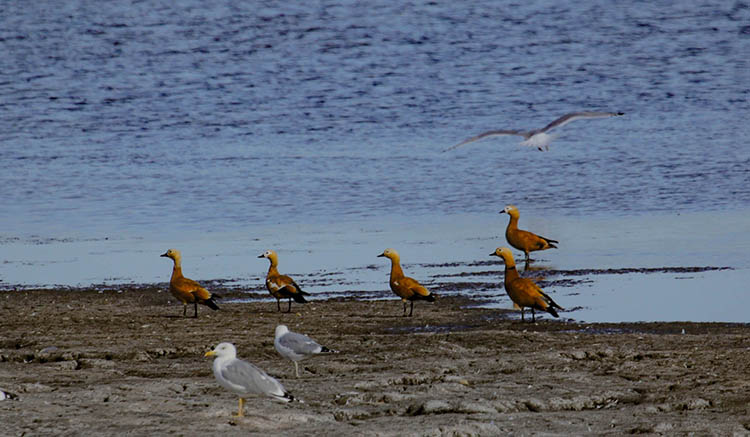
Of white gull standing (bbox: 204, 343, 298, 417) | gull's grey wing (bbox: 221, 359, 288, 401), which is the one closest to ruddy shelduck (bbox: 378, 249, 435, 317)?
white gull standing (bbox: 204, 343, 298, 417)

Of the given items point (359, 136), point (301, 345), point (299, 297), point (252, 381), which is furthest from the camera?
point (359, 136)

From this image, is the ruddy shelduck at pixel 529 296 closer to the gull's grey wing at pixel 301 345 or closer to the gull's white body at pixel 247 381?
the gull's grey wing at pixel 301 345

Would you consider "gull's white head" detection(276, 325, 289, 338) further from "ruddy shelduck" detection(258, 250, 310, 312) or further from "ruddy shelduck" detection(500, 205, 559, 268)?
"ruddy shelduck" detection(500, 205, 559, 268)

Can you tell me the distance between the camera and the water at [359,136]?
1911 centimetres

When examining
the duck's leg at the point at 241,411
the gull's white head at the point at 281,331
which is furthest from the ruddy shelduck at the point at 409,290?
the duck's leg at the point at 241,411

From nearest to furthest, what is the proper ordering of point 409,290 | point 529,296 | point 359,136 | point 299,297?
1. point 529,296
2. point 409,290
3. point 299,297
4. point 359,136

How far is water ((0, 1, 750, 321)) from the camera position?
19109mm

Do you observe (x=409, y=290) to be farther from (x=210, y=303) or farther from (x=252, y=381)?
(x=252, y=381)

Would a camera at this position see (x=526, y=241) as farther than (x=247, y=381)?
Yes

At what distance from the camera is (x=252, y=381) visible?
8.11 m

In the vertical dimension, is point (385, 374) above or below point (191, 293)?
below

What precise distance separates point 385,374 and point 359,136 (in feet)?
80.5

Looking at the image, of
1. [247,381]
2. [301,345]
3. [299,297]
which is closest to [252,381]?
[247,381]

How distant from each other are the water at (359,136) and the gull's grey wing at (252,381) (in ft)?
18.4
